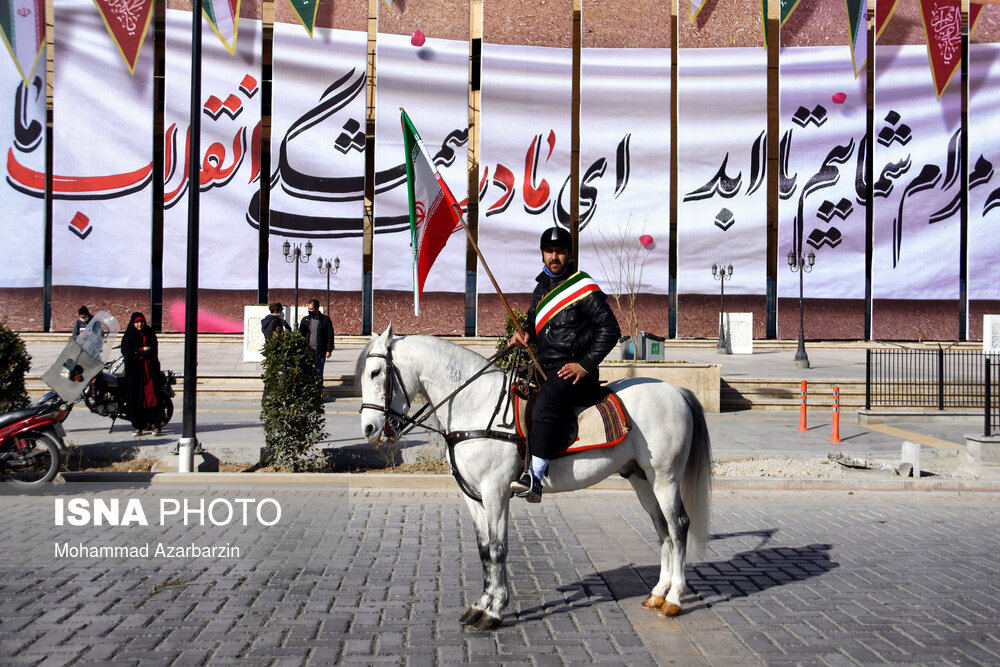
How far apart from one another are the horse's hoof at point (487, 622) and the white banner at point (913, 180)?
39.2 m

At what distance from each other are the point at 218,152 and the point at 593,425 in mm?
35354

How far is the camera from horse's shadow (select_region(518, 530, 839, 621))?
5.54 metres

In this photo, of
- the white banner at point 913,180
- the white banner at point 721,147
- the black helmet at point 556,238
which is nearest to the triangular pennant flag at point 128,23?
the white banner at point 721,147

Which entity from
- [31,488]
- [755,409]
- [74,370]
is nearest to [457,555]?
[31,488]

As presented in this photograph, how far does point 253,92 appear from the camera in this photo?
36656 mm

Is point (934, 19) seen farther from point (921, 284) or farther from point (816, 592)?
point (816, 592)

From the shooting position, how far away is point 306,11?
122ft

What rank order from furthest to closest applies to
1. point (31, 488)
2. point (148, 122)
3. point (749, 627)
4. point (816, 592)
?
point (148, 122) → point (31, 488) → point (816, 592) → point (749, 627)

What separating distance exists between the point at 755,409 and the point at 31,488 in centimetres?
1586

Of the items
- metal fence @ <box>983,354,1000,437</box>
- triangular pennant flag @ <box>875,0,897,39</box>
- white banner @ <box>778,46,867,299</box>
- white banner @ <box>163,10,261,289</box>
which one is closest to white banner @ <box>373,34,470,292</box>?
white banner @ <box>163,10,261,289</box>

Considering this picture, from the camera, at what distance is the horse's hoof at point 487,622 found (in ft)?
16.2

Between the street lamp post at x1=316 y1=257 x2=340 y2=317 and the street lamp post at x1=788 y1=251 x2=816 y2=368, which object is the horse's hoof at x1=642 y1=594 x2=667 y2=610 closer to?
the street lamp post at x1=788 y1=251 x2=816 y2=368

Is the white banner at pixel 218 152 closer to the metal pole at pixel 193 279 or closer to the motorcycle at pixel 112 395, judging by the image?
the motorcycle at pixel 112 395

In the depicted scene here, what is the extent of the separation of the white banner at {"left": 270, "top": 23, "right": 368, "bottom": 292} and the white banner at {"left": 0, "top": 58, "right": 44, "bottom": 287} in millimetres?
9753
